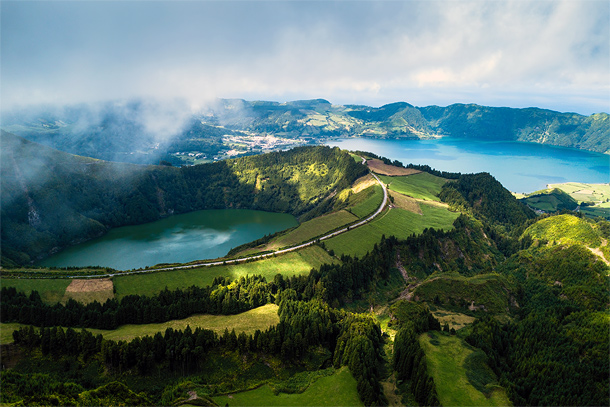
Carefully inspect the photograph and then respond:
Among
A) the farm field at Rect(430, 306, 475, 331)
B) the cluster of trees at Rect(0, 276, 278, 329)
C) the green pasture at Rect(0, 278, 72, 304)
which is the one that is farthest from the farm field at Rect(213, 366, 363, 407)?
the green pasture at Rect(0, 278, 72, 304)

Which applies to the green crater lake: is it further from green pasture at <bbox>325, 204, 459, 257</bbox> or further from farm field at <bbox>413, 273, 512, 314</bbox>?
farm field at <bbox>413, 273, 512, 314</bbox>

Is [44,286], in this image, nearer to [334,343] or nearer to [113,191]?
[334,343]

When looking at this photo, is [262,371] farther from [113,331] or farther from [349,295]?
[349,295]

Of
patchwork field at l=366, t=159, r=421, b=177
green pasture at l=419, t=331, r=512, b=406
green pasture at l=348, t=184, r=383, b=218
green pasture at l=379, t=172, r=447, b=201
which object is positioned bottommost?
green pasture at l=419, t=331, r=512, b=406

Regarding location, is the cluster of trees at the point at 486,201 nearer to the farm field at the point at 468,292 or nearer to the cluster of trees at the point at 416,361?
the farm field at the point at 468,292

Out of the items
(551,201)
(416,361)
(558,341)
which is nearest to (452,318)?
(558,341)

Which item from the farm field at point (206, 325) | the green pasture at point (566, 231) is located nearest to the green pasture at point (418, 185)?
the green pasture at point (566, 231)

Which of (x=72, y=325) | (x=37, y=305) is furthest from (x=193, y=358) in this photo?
(x=37, y=305)

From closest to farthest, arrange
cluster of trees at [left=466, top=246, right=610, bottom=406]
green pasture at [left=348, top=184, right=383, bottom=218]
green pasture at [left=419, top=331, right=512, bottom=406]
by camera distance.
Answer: green pasture at [left=419, top=331, right=512, bottom=406] < cluster of trees at [left=466, top=246, right=610, bottom=406] < green pasture at [left=348, top=184, right=383, bottom=218]
